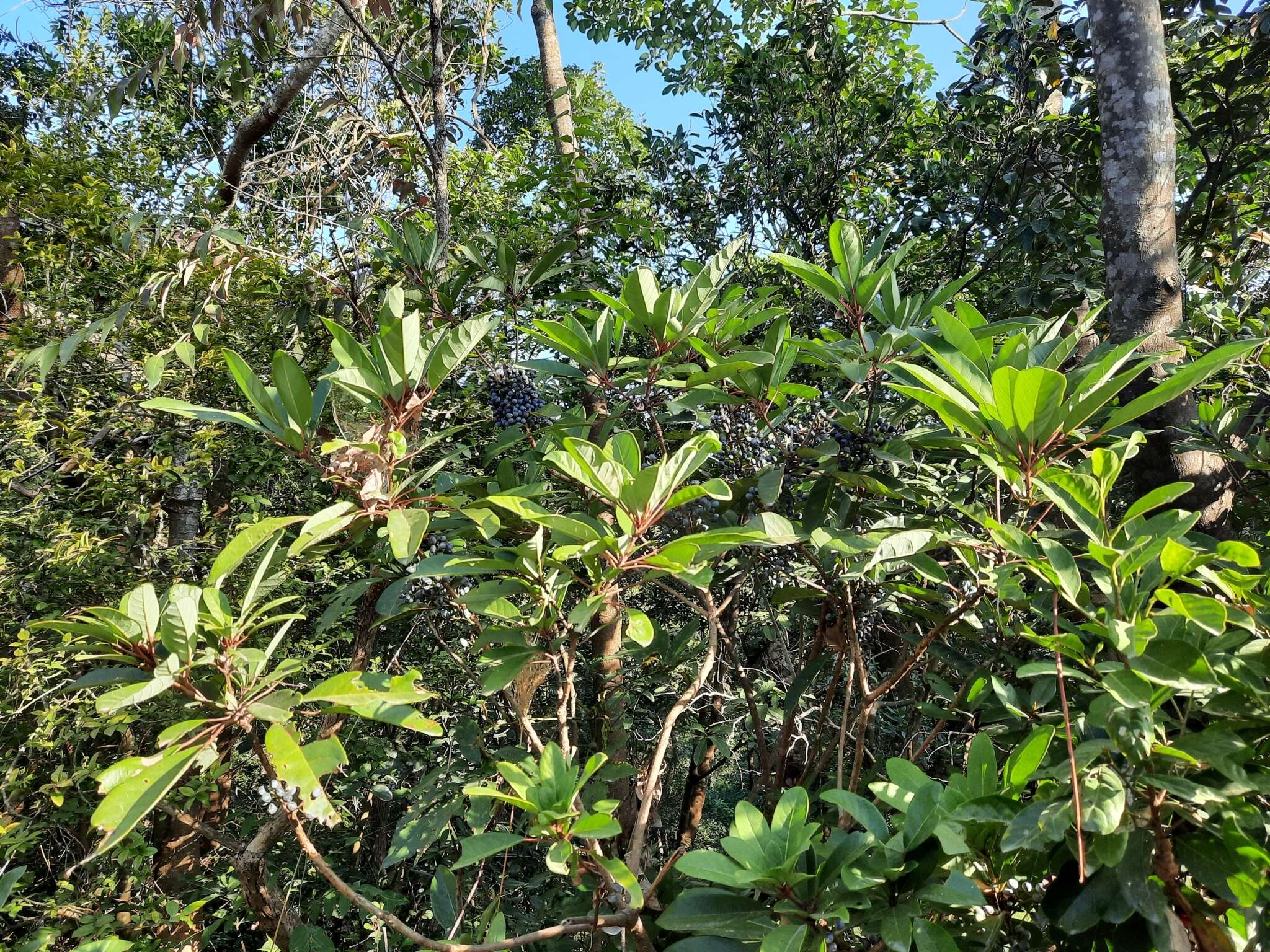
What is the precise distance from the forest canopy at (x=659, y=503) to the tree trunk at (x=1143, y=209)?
10mm

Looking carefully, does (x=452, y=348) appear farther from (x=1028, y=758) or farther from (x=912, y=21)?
(x=912, y=21)

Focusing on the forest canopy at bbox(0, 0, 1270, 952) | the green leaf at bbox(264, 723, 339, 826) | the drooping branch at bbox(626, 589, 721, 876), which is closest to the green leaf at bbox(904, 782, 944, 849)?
the forest canopy at bbox(0, 0, 1270, 952)

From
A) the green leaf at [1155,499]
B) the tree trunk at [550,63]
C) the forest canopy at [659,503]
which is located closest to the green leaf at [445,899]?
the forest canopy at [659,503]

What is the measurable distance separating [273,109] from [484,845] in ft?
11.5

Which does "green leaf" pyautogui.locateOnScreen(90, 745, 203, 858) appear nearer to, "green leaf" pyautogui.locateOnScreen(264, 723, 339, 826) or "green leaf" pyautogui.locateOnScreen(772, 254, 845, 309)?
"green leaf" pyautogui.locateOnScreen(264, 723, 339, 826)

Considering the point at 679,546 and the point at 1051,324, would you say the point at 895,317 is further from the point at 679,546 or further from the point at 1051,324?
the point at 679,546

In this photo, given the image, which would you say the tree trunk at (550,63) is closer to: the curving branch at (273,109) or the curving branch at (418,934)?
the curving branch at (273,109)

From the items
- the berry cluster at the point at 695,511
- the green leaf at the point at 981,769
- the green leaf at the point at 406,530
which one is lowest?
the green leaf at the point at 981,769

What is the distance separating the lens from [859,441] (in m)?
1.31

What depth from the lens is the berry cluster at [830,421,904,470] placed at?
51.3 inches

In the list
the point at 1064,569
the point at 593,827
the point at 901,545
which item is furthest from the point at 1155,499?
the point at 593,827

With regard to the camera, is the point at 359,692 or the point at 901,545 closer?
the point at 359,692

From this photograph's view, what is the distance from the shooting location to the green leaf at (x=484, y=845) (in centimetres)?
94

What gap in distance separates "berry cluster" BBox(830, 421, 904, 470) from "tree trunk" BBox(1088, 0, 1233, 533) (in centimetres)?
54
